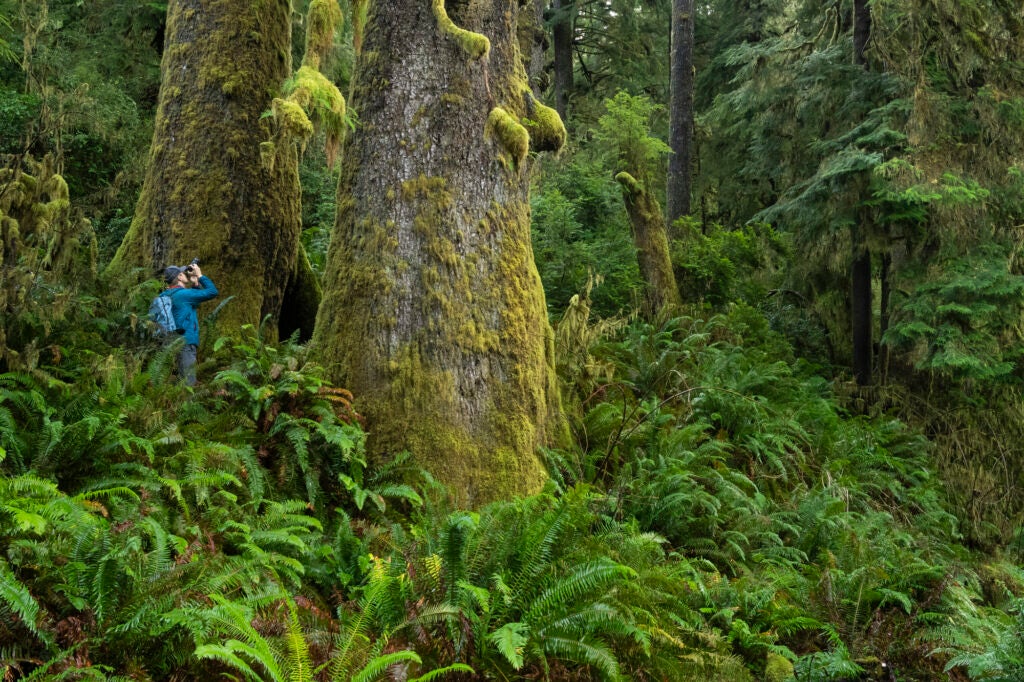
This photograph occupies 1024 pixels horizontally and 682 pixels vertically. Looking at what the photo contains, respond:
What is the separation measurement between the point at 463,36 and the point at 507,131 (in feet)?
2.72

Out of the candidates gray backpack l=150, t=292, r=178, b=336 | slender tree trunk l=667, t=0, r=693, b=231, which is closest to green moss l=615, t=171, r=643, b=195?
slender tree trunk l=667, t=0, r=693, b=231

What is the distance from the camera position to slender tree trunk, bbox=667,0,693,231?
15.5 metres

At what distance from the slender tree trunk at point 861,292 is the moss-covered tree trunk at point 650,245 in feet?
8.94

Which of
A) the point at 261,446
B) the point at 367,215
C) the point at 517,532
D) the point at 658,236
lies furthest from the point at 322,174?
the point at 517,532

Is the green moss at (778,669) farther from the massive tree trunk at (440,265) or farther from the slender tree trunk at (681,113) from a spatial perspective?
the slender tree trunk at (681,113)

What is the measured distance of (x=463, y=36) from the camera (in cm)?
601

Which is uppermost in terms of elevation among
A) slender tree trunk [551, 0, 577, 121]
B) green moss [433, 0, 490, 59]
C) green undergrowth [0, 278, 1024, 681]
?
slender tree trunk [551, 0, 577, 121]

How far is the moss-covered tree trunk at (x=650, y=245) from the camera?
461 inches

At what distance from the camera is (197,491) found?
434 centimetres

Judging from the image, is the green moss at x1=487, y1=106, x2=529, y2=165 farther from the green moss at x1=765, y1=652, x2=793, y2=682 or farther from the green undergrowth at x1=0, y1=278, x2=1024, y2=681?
the green moss at x1=765, y1=652, x2=793, y2=682

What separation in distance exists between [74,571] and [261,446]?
194 cm

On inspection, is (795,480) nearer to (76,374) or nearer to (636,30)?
(76,374)

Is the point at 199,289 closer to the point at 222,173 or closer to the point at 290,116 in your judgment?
the point at 222,173

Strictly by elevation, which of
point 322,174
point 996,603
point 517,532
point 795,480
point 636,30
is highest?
point 636,30
